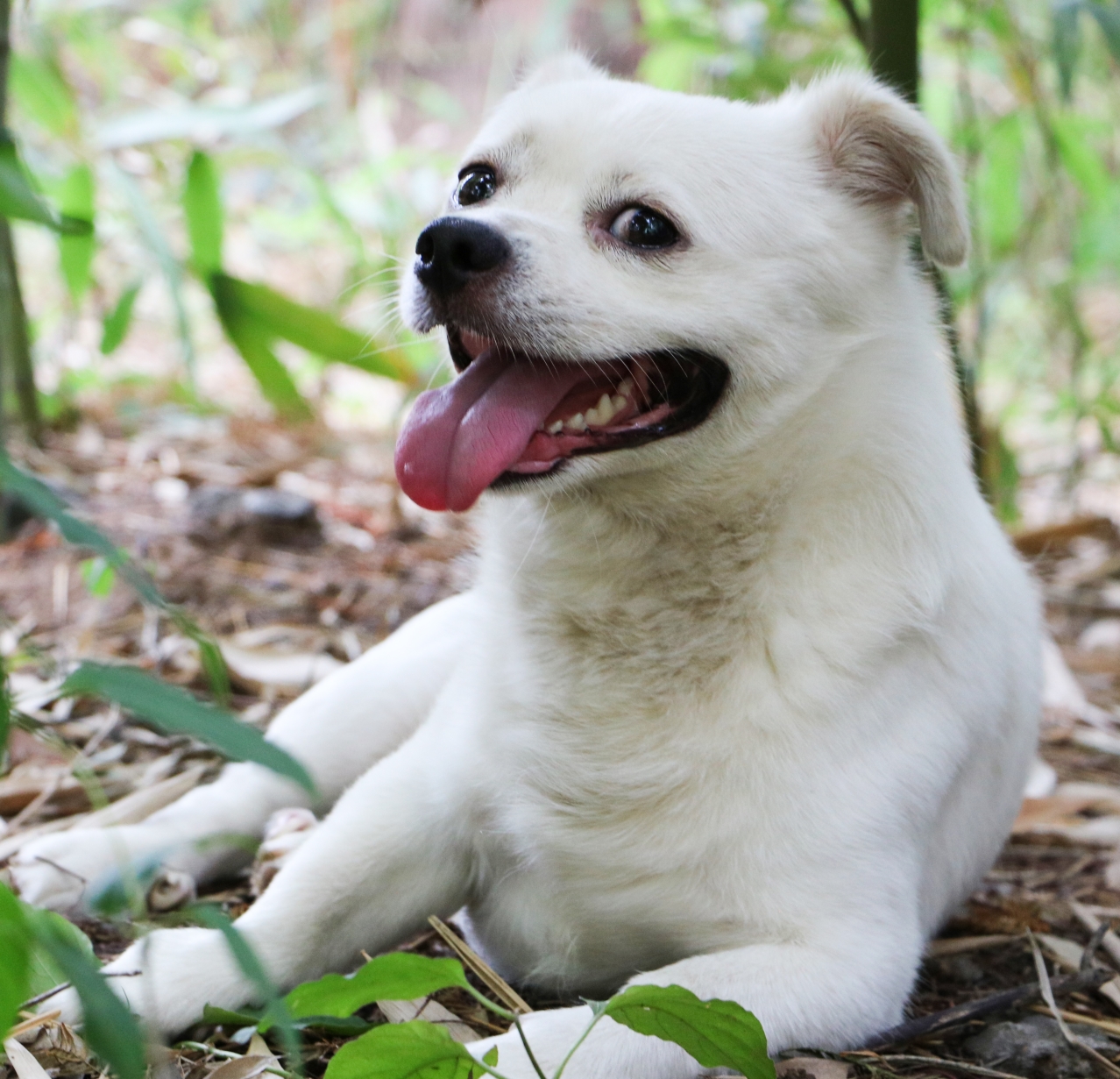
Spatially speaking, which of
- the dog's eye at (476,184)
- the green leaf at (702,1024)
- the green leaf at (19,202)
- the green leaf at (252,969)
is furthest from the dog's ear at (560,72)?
the green leaf at (252,969)

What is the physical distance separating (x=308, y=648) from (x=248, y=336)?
65.9 inches

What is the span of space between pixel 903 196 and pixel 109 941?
1.91 metres

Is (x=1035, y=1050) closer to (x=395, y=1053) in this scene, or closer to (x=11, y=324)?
(x=395, y=1053)

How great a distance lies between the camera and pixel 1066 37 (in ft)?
8.38

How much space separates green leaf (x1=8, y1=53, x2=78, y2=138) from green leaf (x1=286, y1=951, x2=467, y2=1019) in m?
2.65

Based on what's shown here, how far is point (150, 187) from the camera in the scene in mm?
5949

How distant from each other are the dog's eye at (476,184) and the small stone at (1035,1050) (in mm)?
1643

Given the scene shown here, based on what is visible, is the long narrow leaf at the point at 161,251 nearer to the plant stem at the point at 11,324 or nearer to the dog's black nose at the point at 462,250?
the dog's black nose at the point at 462,250

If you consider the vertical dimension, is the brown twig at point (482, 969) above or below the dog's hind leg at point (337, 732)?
below

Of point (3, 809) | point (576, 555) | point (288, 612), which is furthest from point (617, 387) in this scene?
point (288, 612)

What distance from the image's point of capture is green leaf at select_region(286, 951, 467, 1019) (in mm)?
1486

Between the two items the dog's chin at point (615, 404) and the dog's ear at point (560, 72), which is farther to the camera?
the dog's ear at point (560, 72)

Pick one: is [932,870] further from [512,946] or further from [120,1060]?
[120,1060]

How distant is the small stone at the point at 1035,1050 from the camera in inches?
76.2
